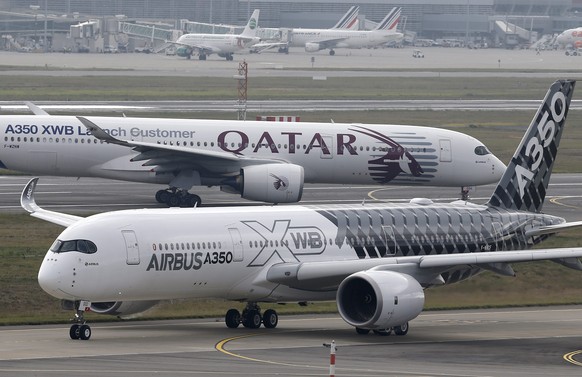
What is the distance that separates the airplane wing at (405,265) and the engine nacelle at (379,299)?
70 cm

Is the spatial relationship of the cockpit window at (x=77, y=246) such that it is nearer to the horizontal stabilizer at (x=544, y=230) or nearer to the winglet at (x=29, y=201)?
the winglet at (x=29, y=201)

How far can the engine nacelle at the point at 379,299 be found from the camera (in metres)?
37.5

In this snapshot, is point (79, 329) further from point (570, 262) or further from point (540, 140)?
point (540, 140)

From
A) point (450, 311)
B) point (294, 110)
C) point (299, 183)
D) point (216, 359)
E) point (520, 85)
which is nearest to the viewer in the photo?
point (216, 359)

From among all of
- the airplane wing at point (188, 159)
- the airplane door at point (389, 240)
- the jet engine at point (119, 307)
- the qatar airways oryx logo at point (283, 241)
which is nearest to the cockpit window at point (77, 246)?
the jet engine at point (119, 307)

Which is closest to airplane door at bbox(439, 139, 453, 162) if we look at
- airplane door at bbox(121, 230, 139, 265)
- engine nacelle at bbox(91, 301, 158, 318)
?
engine nacelle at bbox(91, 301, 158, 318)

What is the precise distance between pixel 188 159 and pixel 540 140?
24.7m

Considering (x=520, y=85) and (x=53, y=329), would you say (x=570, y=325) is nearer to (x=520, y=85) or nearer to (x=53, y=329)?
(x=53, y=329)

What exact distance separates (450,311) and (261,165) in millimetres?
20923

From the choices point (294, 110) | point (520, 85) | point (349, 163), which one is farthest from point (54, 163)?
point (520, 85)

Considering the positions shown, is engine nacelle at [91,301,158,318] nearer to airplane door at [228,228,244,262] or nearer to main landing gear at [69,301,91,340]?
main landing gear at [69,301,91,340]

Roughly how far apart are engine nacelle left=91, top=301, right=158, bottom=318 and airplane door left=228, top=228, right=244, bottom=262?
2.88m

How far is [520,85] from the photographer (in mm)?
157750

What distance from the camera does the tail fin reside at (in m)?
44.8
